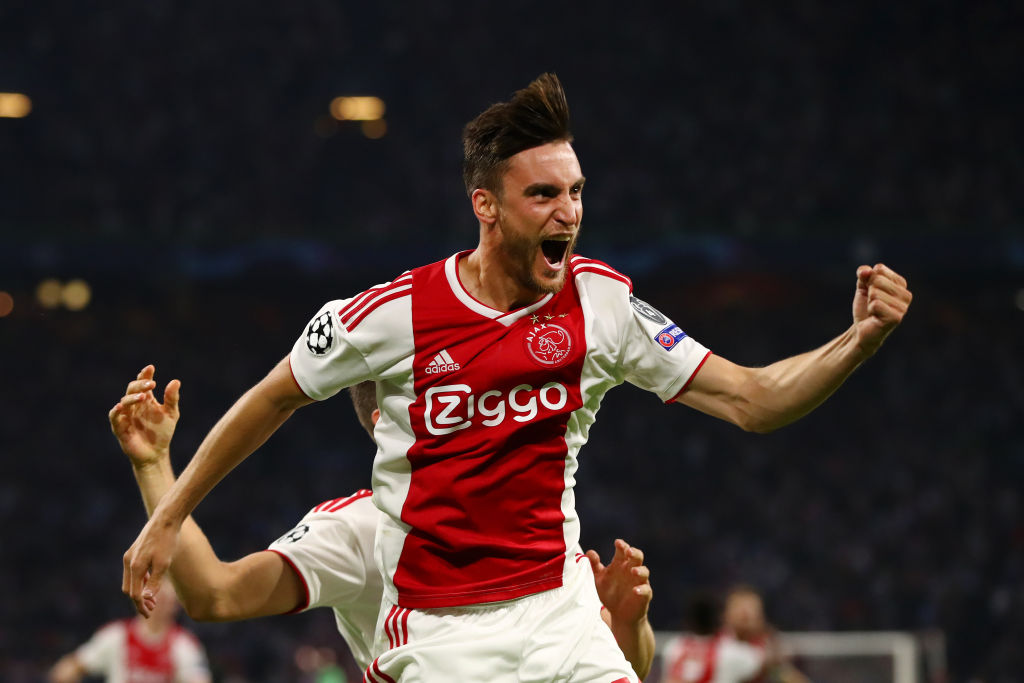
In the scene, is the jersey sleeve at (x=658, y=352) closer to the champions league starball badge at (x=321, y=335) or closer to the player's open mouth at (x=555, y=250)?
the player's open mouth at (x=555, y=250)

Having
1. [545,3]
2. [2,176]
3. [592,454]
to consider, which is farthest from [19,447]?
[545,3]

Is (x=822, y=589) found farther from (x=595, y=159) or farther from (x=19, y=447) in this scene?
(x=19, y=447)

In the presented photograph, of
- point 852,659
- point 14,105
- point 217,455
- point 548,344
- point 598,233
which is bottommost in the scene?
point 852,659

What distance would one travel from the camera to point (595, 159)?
20.0m

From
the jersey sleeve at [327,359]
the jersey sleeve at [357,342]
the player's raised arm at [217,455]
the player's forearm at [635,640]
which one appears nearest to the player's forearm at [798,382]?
the player's forearm at [635,640]

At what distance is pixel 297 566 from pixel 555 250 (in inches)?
46.7

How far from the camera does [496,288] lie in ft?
10.6

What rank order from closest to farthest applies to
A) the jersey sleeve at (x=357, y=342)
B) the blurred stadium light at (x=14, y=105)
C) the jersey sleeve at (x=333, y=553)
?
the jersey sleeve at (x=357, y=342), the jersey sleeve at (x=333, y=553), the blurred stadium light at (x=14, y=105)

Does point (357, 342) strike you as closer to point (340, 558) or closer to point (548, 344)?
point (548, 344)

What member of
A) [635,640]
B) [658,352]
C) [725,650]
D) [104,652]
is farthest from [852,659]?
[658,352]

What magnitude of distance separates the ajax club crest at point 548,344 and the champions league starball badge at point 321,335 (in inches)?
19.2

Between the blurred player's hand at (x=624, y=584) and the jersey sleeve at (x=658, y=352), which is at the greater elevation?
the jersey sleeve at (x=658, y=352)

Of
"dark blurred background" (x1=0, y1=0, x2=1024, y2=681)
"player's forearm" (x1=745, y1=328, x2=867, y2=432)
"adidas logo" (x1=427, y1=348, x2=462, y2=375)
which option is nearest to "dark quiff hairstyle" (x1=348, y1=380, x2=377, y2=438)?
"adidas logo" (x1=427, y1=348, x2=462, y2=375)

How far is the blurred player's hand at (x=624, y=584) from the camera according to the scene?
3.45 metres
